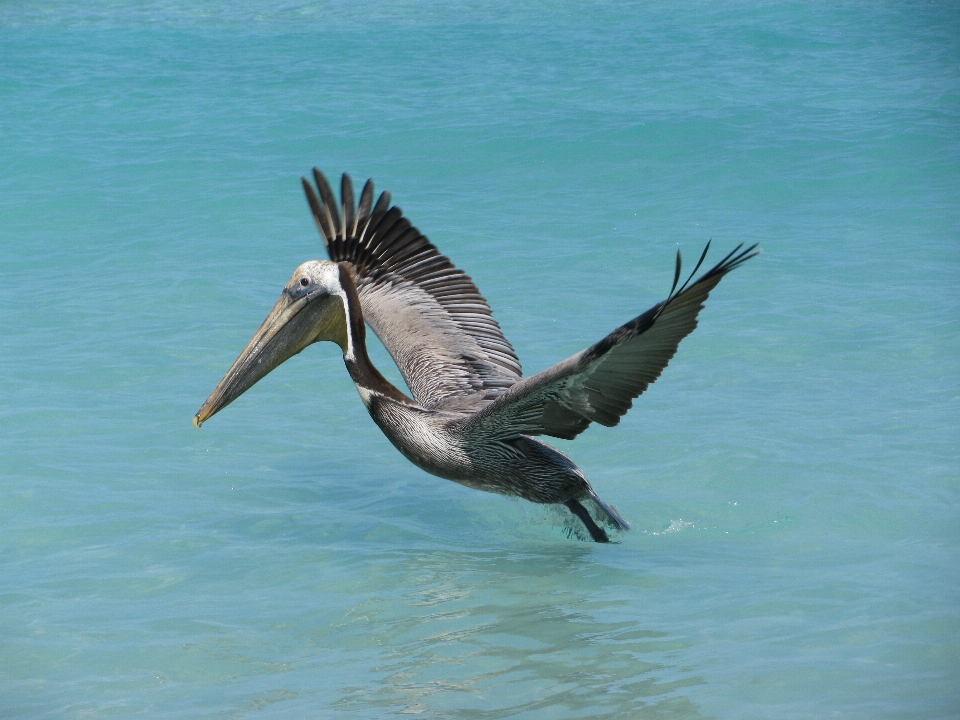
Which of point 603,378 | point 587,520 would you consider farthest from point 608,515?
point 603,378

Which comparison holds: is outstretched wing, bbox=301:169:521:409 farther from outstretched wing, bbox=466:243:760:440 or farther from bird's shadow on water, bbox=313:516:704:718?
bird's shadow on water, bbox=313:516:704:718

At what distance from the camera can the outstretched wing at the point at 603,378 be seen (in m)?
4.48

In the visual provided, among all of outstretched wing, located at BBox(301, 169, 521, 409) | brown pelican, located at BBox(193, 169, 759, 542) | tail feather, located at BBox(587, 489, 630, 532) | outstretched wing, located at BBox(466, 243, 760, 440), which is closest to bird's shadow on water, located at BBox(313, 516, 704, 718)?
tail feather, located at BBox(587, 489, 630, 532)

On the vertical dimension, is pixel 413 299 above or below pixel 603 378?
above

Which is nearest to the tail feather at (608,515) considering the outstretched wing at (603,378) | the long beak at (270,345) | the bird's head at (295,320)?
the outstretched wing at (603,378)

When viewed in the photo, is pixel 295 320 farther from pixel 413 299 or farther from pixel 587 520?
pixel 587 520

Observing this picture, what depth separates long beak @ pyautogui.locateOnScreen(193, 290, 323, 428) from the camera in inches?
228

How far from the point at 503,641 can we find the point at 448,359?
2170 millimetres

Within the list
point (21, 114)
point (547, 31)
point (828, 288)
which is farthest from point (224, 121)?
point (828, 288)

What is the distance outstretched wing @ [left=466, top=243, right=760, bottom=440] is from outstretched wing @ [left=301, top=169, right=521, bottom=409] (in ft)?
2.99

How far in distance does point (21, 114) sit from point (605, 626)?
495 inches

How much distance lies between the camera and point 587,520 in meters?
5.90

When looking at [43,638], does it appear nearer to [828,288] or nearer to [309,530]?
[309,530]

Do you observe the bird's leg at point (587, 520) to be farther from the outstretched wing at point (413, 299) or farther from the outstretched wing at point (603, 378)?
the outstretched wing at point (413, 299)
